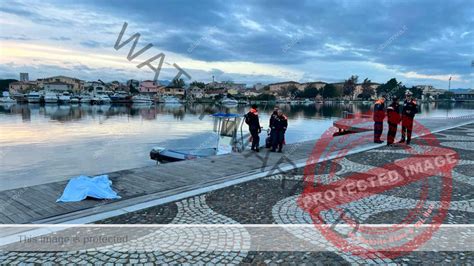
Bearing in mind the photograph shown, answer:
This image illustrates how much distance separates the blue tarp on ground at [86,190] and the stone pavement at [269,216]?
3.83 ft

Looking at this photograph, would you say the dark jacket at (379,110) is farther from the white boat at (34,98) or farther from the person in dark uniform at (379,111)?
the white boat at (34,98)

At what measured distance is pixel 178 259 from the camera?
466 centimetres

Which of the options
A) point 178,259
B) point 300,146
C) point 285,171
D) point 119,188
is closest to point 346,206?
point 285,171

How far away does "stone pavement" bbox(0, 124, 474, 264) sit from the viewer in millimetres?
4676

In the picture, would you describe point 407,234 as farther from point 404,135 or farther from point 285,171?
point 404,135

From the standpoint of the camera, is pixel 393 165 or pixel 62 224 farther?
pixel 393 165

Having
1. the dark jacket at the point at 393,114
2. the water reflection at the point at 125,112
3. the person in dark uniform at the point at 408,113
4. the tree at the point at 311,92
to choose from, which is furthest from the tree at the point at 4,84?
the person in dark uniform at the point at 408,113

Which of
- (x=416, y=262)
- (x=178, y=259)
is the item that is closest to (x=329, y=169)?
(x=416, y=262)

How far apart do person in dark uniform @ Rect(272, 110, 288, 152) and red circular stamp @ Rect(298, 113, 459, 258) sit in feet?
4.62

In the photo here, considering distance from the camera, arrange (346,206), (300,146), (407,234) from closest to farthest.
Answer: (407,234), (346,206), (300,146)

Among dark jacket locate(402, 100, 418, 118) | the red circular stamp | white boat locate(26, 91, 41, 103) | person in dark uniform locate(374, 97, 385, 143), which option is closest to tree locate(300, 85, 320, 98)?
white boat locate(26, 91, 41, 103)

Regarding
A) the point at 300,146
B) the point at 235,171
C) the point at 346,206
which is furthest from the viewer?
the point at 300,146

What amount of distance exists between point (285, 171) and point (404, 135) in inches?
361

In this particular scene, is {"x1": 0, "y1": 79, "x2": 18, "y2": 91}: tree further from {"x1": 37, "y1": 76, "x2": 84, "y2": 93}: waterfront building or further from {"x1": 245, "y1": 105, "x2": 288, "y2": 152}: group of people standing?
{"x1": 245, "y1": 105, "x2": 288, "y2": 152}: group of people standing
